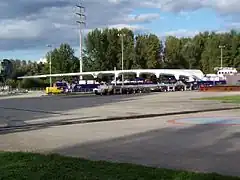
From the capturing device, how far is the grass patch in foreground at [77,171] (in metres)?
8.23

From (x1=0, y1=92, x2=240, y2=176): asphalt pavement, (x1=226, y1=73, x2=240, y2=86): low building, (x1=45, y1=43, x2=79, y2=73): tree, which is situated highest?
(x1=45, y1=43, x2=79, y2=73): tree

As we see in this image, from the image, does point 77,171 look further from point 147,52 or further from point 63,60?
point 63,60

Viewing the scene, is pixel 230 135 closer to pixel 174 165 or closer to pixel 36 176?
pixel 174 165

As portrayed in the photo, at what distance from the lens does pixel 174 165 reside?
409 inches

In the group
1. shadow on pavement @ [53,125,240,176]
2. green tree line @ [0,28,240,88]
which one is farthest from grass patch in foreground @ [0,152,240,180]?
green tree line @ [0,28,240,88]

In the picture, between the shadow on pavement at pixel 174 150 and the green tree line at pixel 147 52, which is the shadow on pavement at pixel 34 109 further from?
the green tree line at pixel 147 52

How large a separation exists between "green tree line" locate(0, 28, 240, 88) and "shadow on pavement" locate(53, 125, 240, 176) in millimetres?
136735

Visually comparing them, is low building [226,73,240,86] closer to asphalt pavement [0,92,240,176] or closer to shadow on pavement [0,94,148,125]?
shadow on pavement [0,94,148,125]

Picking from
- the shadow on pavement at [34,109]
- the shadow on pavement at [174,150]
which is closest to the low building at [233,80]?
the shadow on pavement at [34,109]

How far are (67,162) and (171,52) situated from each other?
152004mm

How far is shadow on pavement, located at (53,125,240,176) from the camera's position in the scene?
1055 cm

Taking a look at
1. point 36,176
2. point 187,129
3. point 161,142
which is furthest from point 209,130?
point 36,176

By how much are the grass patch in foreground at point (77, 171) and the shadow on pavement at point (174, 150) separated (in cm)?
127

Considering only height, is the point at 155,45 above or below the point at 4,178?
above
